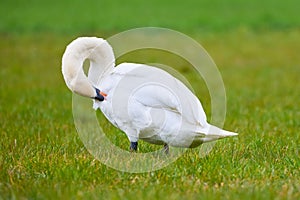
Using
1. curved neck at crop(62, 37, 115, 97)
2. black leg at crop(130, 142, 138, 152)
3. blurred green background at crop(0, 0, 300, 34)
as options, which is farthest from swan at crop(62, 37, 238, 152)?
blurred green background at crop(0, 0, 300, 34)

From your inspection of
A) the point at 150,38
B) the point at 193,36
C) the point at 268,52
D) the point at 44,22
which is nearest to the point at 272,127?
the point at 268,52

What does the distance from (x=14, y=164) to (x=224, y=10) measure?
27.2 m

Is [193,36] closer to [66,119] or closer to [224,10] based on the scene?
[224,10]

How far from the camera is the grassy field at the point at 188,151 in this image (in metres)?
4.51

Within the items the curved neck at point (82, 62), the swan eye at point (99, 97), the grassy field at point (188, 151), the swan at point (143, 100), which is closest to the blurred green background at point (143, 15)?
the grassy field at point (188, 151)

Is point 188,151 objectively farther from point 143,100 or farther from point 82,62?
point 82,62

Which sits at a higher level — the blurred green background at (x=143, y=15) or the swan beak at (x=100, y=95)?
the swan beak at (x=100, y=95)

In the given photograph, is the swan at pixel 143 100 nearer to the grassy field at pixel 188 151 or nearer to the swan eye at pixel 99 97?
the swan eye at pixel 99 97

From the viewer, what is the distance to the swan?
17.2 ft

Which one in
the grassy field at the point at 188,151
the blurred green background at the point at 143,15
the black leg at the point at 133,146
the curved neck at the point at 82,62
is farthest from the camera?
the blurred green background at the point at 143,15

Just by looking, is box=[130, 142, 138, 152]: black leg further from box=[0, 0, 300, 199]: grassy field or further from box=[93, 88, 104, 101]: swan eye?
box=[93, 88, 104, 101]: swan eye

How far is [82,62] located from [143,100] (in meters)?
0.62

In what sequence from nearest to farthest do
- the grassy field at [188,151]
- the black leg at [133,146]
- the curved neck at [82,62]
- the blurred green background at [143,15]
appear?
the grassy field at [188,151], the curved neck at [82,62], the black leg at [133,146], the blurred green background at [143,15]

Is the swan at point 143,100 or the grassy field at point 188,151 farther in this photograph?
the swan at point 143,100
